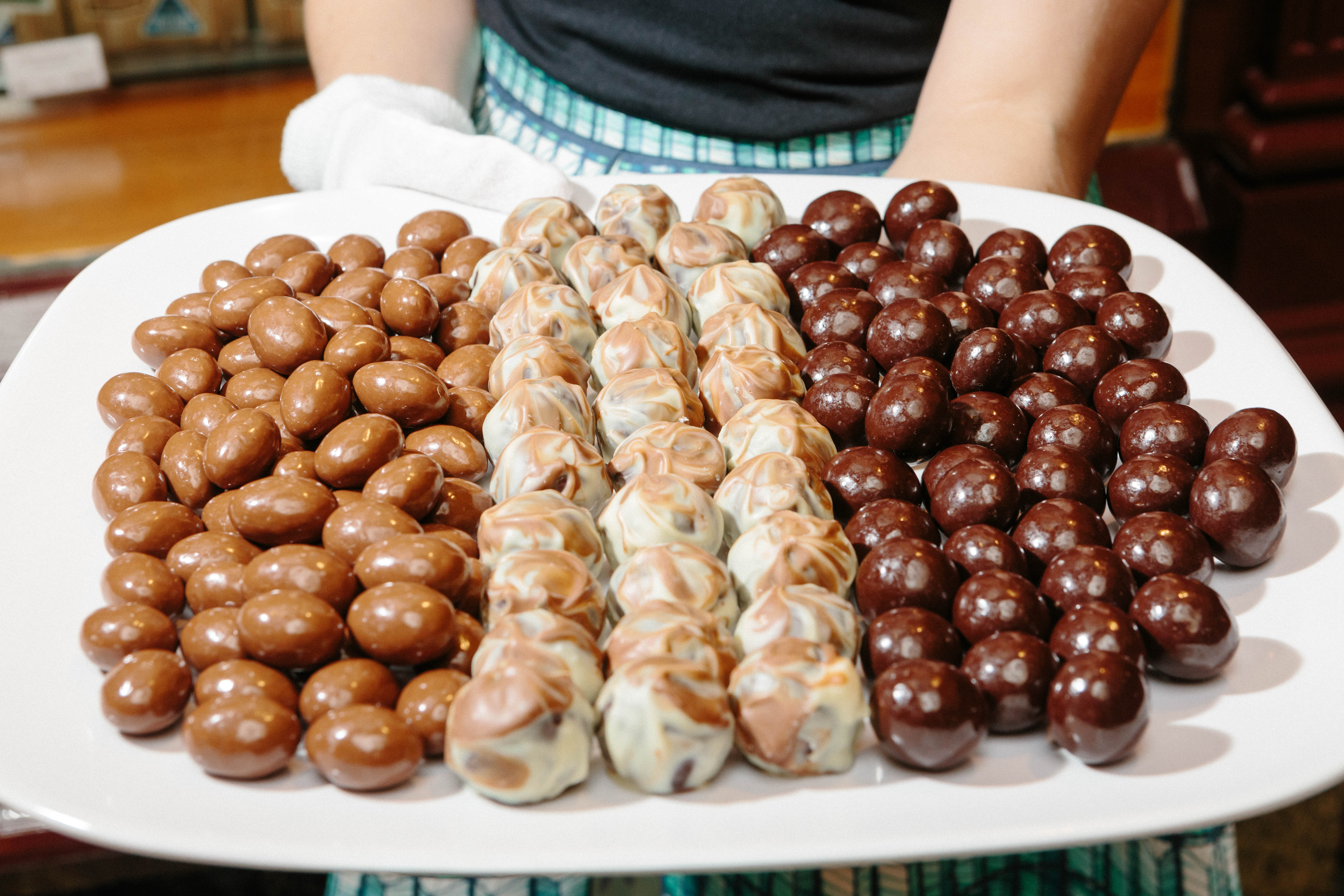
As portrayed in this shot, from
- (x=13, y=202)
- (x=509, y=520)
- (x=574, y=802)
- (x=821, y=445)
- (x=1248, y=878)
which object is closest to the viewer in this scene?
(x=574, y=802)

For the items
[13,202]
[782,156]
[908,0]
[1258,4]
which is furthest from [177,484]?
[1258,4]

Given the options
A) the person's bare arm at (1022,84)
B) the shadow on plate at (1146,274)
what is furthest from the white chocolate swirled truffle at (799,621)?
the person's bare arm at (1022,84)

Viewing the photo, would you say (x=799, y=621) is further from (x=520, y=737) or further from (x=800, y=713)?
(x=520, y=737)

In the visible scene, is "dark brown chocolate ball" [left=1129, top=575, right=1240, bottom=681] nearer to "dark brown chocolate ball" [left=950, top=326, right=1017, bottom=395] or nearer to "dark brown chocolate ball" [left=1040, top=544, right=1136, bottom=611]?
"dark brown chocolate ball" [left=1040, top=544, right=1136, bottom=611]

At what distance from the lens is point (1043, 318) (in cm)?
102

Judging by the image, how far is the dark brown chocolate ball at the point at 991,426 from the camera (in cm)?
92

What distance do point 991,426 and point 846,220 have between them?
1.07 ft

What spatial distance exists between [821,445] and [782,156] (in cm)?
59

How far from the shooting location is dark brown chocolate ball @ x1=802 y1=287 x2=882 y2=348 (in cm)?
103

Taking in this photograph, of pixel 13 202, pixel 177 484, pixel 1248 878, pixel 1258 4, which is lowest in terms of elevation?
pixel 1248 878

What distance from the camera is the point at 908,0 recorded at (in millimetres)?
1335

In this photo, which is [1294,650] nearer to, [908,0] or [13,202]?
→ [908,0]

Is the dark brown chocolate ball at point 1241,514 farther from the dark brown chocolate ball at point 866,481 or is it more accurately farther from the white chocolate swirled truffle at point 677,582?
the white chocolate swirled truffle at point 677,582

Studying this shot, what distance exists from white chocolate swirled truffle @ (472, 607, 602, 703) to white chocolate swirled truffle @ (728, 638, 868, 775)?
89 mm
